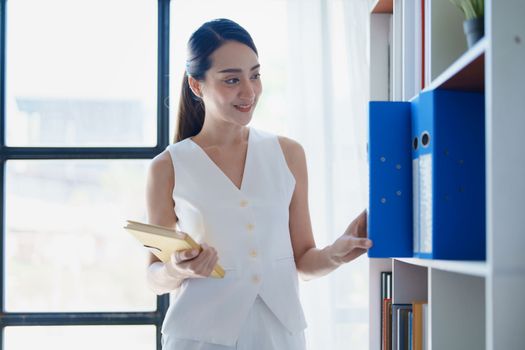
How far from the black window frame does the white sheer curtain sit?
0.54 metres

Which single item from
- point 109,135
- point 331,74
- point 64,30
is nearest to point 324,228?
point 331,74

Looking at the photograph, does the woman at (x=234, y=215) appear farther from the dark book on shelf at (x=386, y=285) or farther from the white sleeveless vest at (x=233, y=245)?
the dark book on shelf at (x=386, y=285)

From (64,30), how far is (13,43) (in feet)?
0.70

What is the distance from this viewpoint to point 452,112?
1187 millimetres

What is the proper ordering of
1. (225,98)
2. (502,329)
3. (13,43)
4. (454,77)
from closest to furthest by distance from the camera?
(502,329)
(454,77)
(225,98)
(13,43)

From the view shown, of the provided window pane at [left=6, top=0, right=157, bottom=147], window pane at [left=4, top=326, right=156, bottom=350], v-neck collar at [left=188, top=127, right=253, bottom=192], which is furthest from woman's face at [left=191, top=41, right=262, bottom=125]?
window pane at [left=4, top=326, right=156, bottom=350]

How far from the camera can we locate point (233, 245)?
62.8 inches

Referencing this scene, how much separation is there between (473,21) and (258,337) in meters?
0.90

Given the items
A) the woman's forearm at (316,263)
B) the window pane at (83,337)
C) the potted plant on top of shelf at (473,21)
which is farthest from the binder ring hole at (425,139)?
the window pane at (83,337)

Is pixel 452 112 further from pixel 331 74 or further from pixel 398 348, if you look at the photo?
pixel 331 74

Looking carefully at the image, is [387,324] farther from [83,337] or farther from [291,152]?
[83,337]

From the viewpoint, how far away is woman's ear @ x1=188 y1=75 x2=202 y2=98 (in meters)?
1.74

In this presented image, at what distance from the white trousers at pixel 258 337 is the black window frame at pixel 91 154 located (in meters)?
0.99

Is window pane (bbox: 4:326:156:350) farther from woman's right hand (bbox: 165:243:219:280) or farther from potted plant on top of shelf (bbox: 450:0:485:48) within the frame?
potted plant on top of shelf (bbox: 450:0:485:48)
